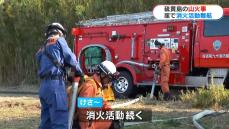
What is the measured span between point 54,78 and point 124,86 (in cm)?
1152

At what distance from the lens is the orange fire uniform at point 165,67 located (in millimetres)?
16766

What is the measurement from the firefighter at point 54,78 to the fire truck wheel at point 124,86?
11.0m

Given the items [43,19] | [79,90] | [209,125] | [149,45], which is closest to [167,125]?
[209,125]

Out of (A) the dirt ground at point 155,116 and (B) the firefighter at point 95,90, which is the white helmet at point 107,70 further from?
(A) the dirt ground at point 155,116

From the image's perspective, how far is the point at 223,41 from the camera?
16.9m

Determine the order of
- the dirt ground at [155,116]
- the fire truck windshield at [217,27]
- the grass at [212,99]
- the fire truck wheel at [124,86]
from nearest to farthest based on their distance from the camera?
the dirt ground at [155,116], the grass at [212,99], the fire truck windshield at [217,27], the fire truck wheel at [124,86]

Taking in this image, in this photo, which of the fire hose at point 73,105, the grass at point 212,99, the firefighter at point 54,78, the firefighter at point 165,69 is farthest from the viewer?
the firefighter at point 165,69

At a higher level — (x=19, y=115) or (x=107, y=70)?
(x=107, y=70)

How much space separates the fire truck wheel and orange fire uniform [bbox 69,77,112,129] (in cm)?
1142

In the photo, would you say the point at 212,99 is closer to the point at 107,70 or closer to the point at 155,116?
the point at 155,116

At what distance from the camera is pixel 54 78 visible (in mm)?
6879
